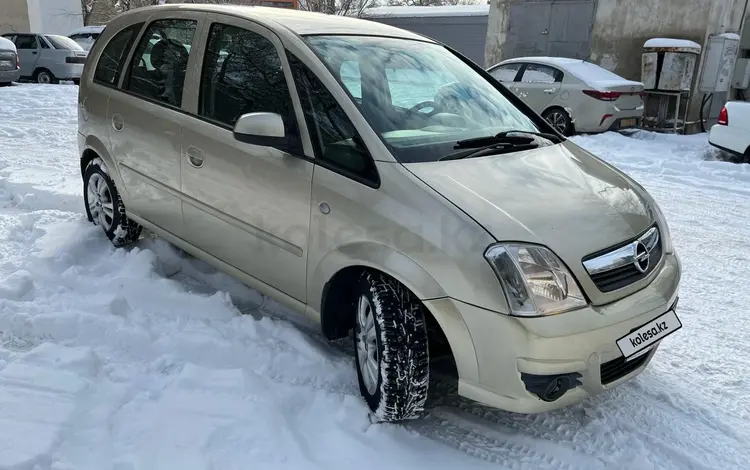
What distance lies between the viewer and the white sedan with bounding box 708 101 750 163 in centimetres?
876

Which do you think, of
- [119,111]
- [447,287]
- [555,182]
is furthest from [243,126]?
[119,111]

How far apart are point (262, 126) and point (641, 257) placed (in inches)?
73.7

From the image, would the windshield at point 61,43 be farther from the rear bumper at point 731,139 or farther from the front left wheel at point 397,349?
the front left wheel at point 397,349

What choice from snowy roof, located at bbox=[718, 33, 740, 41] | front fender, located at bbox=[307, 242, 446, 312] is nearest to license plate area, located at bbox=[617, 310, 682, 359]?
front fender, located at bbox=[307, 242, 446, 312]

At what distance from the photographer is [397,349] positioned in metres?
2.70

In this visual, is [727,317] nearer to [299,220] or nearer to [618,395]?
[618,395]

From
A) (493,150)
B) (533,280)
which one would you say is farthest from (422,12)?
(533,280)

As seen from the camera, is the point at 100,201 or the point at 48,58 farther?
the point at 48,58

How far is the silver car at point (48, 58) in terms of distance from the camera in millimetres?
16891

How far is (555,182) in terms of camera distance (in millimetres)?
2939

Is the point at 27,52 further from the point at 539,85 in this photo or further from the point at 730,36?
the point at 730,36

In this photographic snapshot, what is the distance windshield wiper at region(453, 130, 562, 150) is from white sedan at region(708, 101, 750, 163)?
6.68m

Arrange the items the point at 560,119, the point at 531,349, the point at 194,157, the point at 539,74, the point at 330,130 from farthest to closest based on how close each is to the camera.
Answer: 1. the point at 539,74
2. the point at 560,119
3. the point at 194,157
4. the point at 330,130
5. the point at 531,349

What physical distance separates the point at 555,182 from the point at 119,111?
122 inches
